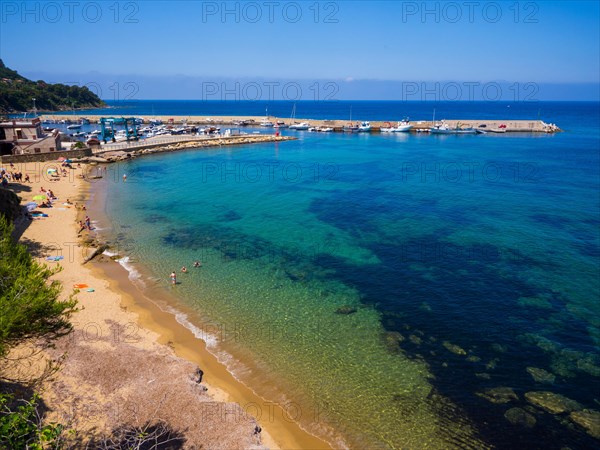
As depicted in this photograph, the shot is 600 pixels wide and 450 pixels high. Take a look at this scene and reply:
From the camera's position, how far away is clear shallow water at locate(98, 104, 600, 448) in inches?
667

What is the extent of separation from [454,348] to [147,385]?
52.7ft

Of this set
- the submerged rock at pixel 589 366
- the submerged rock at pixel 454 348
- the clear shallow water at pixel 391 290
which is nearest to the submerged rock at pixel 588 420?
the clear shallow water at pixel 391 290

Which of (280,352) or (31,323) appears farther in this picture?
(280,352)

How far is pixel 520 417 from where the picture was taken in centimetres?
1628

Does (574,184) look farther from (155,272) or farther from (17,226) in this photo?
(17,226)

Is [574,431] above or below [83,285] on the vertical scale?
below

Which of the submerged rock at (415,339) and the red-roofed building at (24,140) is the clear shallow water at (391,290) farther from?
the red-roofed building at (24,140)

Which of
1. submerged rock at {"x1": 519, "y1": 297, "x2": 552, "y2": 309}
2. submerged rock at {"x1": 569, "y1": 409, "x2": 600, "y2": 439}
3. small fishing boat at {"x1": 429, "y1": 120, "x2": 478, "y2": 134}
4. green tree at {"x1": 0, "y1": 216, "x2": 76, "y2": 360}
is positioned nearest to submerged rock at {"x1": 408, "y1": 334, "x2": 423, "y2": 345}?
submerged rock at {"x1": 569, "y1": 409, "x2": 600, "y2": 439}

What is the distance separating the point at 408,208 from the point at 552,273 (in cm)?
1940

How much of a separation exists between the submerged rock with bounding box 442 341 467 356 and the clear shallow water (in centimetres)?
33

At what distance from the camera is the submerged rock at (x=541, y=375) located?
60.6ft

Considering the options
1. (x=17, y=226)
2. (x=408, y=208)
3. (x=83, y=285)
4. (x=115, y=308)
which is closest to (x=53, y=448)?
(x=115, y=308)

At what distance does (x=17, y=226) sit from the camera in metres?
33.4

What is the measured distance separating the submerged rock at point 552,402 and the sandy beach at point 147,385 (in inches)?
413
